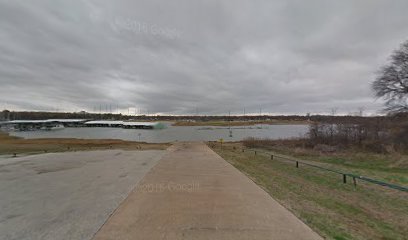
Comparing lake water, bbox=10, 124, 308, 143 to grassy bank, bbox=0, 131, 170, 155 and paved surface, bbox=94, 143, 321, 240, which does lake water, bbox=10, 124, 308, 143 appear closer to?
Result: grassy bank, bbox=0, 131, 170, 155

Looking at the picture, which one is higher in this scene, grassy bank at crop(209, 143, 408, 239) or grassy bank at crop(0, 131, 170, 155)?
grassy bank at crop(209, 143, 408, 239)

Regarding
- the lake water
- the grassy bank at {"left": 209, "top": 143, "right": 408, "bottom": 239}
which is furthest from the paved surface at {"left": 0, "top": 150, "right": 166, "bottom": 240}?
the lake water

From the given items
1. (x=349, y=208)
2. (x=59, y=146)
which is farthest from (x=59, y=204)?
(x=59, y=146)

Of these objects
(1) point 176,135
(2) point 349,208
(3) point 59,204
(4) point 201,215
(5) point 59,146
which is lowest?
(5) point 59,146

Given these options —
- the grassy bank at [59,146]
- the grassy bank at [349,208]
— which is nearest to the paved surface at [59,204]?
the grassy bank at [349,208]

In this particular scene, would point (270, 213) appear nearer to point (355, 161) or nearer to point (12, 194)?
point (12, 194)

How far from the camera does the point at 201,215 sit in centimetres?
524

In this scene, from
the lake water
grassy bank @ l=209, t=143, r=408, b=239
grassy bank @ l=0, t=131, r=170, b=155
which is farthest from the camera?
the lake water

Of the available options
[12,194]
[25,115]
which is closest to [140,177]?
[12,194]

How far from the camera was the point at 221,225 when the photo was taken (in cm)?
469

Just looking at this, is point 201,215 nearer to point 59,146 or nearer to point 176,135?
point 59,146

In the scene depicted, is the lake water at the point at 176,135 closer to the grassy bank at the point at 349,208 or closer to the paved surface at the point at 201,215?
the grassy bank at the point at 349,208

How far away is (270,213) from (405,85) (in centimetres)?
2673

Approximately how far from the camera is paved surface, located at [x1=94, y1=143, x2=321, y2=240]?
14.1ft
